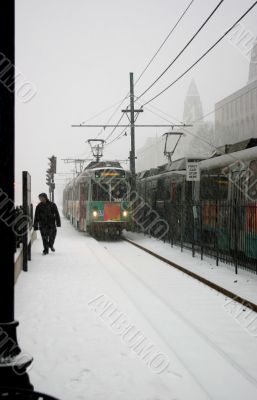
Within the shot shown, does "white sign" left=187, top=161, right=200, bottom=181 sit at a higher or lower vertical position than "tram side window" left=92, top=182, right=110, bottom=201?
higher

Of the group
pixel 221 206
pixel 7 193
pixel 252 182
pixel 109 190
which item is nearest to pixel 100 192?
pixel 109 190

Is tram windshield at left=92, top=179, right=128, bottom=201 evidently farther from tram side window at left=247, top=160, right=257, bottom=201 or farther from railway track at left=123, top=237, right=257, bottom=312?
tram side window at left=247, top=160, right=257, bottom=201

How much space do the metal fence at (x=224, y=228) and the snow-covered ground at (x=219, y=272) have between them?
10.1 inches

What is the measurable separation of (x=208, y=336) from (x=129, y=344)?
4.46ft

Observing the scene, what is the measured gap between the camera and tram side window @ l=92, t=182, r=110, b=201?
20281 mm

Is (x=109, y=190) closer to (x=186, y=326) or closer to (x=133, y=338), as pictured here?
(x=186, y=326)

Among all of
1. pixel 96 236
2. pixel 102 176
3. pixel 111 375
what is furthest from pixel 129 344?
pixel 96 236

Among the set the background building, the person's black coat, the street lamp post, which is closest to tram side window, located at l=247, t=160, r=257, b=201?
the person's black coat

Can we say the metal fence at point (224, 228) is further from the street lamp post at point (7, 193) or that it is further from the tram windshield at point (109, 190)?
the street lamp post at point (7, 193)

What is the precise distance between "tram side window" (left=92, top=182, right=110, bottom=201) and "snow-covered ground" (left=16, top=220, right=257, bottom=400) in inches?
396

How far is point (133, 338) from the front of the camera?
5.61 meters

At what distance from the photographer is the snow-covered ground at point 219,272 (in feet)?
29.0

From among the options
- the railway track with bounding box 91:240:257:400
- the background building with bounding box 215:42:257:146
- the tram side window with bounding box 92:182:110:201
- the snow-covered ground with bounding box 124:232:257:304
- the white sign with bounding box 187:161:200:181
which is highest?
the background building with bounding box 215:42:257:146

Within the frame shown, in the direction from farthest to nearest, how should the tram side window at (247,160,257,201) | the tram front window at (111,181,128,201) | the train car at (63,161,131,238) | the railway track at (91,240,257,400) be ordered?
1. the tram front window at (111,181,128,201)
2. the train car at (63,161,131,238)
3. the tram side window at (247,160,257,201)
4. the railway track at (91,240,257,400)
